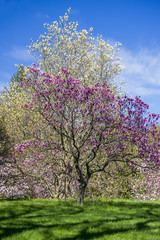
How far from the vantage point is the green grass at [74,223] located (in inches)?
284

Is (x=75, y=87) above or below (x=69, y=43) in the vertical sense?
below

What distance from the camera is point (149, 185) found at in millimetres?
22453

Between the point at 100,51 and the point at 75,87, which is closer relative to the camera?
the point at 75,87

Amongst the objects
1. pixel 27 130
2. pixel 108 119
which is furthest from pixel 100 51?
pixel 108 119

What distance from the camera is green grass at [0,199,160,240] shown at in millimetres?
7223

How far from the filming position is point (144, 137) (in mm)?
12742

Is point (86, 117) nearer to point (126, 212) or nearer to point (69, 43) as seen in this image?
point (126, 212)

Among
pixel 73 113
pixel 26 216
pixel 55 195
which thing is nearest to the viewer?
pixel 26 216

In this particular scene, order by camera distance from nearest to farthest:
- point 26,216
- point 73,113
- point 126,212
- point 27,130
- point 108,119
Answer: point 26,216 < point 126,212 < point 108,119 < point 73,113 < point 27,130

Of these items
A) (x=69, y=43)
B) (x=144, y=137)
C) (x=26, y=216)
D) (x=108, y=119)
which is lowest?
(x=26, y=216)

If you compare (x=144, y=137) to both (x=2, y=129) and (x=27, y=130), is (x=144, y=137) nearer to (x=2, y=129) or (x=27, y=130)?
(x=27, y=130)

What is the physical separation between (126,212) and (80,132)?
16.3 ft

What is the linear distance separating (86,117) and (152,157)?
370cm

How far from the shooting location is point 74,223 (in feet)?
28.0
